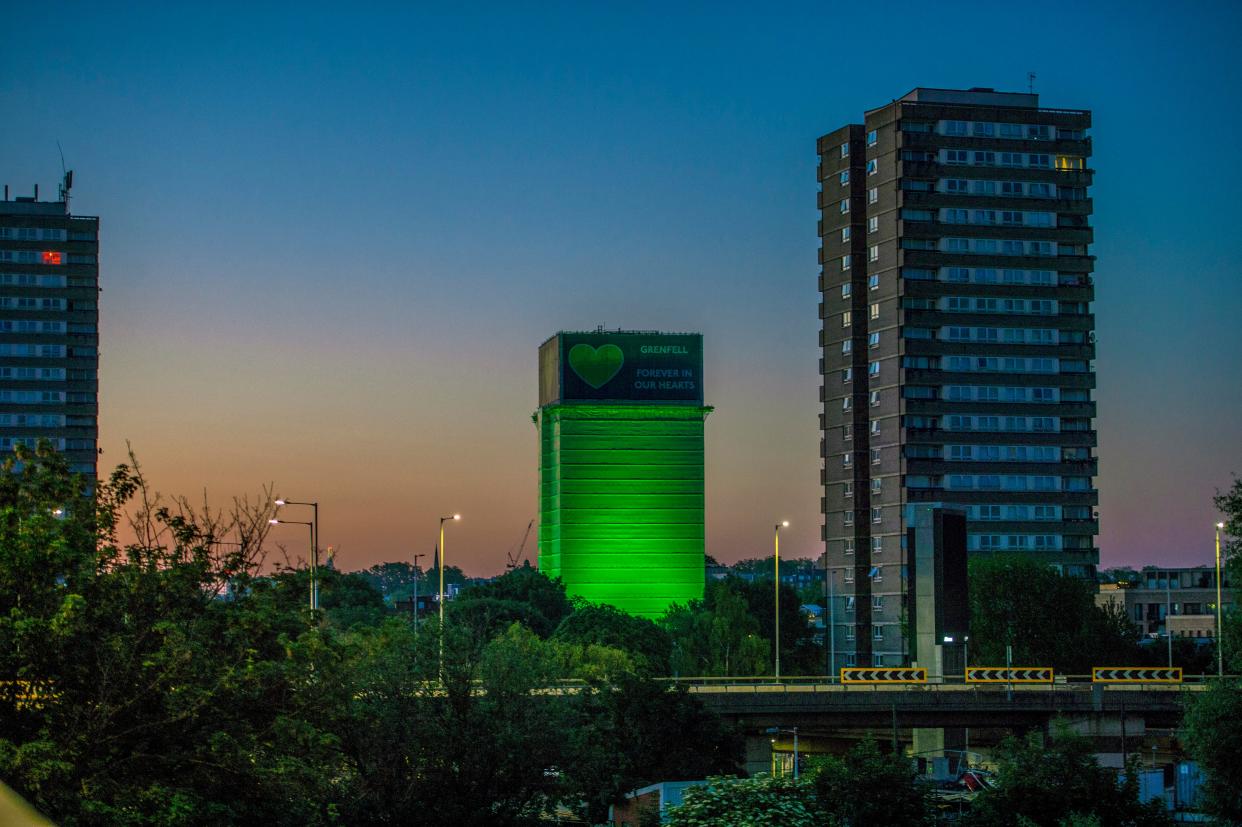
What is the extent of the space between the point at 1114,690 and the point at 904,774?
5792 cm

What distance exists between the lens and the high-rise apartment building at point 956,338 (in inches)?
6845

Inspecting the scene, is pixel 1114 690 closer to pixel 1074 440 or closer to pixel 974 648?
pixel 974 648

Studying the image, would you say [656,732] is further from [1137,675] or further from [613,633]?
[613,633]

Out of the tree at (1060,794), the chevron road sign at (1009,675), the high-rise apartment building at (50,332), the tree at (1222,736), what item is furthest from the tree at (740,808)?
the high-rise apartment building at (50,332)

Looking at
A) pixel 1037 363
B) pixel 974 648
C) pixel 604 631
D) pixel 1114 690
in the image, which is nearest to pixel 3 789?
pixel 1114 690

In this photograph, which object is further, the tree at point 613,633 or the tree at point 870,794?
the tree at point 613,633

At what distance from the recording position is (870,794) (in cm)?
5281

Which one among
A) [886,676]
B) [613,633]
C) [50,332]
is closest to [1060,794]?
[886,676]

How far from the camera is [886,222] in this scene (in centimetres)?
17575

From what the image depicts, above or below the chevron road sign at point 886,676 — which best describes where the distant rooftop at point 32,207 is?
above

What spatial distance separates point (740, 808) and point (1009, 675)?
Answer: 74193 millimetres

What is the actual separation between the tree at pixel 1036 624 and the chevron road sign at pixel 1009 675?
10510 mm

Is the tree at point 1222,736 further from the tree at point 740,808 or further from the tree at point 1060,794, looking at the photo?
the tree at point 740,808

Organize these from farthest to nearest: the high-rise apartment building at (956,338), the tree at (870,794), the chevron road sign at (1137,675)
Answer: the high-rise apartment building at (956,338) → the chevron road sign at (1137,675) → the tree at (870,794)
